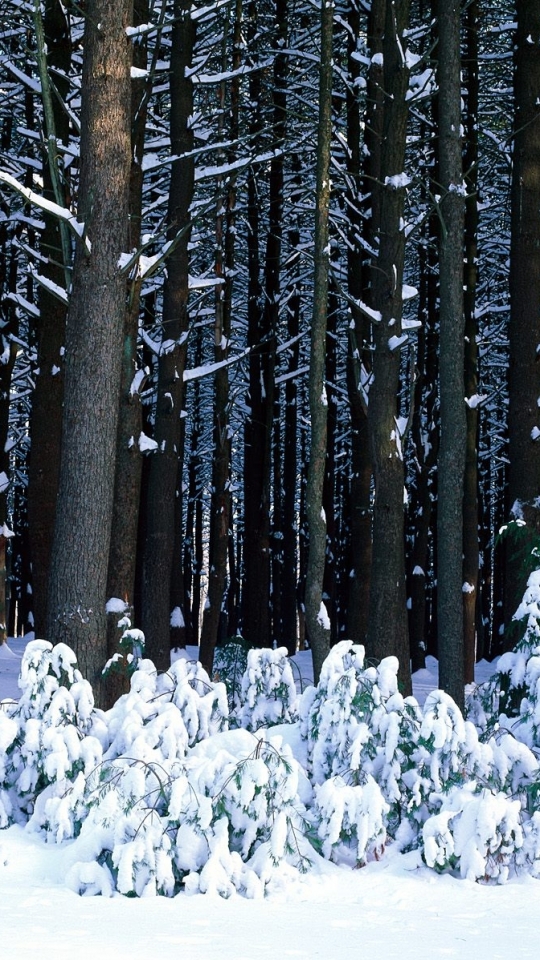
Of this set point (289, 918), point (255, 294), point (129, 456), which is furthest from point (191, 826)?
point (255, 294)

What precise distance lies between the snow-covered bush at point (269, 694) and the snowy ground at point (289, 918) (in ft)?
5.21

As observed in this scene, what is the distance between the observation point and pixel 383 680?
19.5 ft

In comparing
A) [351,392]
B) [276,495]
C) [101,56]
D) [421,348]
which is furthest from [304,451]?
[101,56]

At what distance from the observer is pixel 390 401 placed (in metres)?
10.5

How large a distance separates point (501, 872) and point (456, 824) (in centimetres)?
34

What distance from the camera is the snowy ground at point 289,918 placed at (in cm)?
409

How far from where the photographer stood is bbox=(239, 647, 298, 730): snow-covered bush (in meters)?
6.79

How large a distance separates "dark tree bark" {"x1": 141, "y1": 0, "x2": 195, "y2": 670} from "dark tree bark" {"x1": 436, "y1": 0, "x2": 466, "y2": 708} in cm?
315

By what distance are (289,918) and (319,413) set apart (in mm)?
5977

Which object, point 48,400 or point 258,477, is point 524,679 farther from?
point 258,477

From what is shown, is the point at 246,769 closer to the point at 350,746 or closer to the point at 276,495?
the point at 350,746

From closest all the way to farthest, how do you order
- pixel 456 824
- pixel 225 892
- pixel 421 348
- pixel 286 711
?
1. pixel 225 892
2. pixel 456 824
3. pixel 286 711
4. pixel 421 348

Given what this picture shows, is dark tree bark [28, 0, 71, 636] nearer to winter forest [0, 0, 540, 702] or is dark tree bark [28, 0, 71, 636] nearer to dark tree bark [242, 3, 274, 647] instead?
winter forest [0, 0, 540, 702]

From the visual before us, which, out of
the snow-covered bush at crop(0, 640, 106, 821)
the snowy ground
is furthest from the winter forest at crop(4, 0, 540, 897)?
the snowy ground
